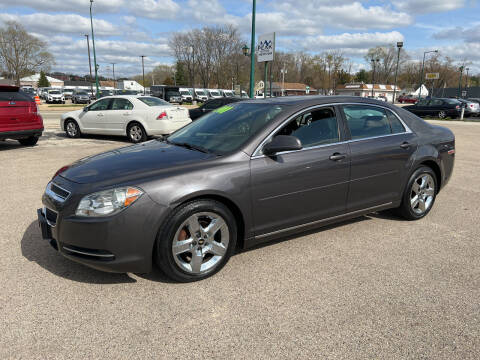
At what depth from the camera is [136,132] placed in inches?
449

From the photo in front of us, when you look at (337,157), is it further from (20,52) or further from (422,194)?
(20,52)

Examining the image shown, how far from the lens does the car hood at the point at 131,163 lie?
10.1ft

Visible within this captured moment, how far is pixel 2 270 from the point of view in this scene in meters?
3.40

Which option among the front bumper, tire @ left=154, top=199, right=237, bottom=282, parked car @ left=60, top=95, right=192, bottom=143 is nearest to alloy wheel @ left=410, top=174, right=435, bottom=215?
tire @ left=154, top=199, right=237, bottom=282

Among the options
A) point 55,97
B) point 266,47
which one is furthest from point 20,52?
point 266,47

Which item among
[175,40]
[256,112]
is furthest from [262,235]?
[175,40]

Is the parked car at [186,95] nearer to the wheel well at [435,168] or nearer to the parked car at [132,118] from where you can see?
the parked car at [132,118]

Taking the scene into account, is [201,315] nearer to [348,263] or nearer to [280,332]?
[280,332]

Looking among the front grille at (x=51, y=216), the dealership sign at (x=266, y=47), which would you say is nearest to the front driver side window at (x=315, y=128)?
the front grille at (x=51, y=216)

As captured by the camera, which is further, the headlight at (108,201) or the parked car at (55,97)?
the parked car at (55,97)

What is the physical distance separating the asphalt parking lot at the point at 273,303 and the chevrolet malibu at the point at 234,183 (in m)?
0.27

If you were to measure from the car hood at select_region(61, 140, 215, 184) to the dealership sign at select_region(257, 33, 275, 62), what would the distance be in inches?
530

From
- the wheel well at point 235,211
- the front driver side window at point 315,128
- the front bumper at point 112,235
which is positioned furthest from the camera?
the front driver side window at point 315,128

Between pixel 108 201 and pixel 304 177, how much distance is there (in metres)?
1.78
